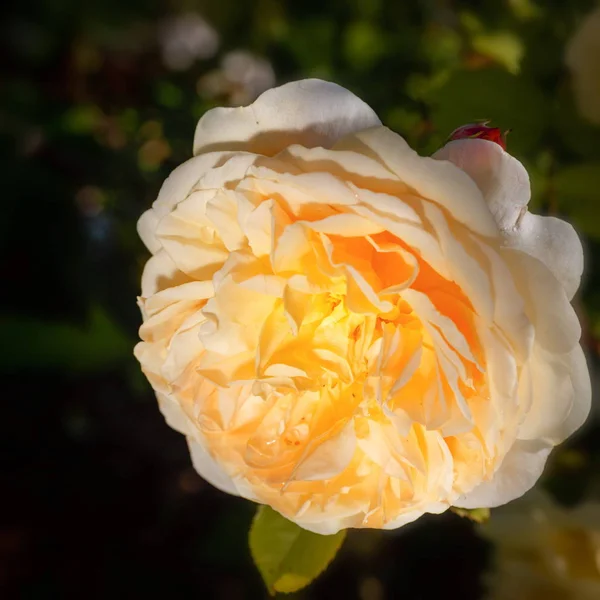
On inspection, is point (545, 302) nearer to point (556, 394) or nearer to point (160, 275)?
point (556, 394)

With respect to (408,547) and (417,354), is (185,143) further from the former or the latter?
(408,547)

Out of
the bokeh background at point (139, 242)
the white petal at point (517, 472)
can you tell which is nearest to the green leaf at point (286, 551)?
the white petal at point (517, 472)

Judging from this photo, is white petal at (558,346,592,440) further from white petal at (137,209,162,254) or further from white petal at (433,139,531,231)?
white petal at (137,209,162,254)

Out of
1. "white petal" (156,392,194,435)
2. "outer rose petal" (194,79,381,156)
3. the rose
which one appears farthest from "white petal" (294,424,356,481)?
the rose

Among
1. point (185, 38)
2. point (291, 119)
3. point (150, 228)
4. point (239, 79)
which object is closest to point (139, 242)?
point (239, 79)

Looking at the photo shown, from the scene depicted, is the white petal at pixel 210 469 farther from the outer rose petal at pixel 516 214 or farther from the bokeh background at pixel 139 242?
the outer rose petal at pixel 516 214

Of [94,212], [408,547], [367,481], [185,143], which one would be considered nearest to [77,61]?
[94,212]

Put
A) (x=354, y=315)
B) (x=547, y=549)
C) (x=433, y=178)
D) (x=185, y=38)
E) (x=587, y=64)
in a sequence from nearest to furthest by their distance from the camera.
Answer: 1. (x=433, y=178)
2. (x=354, y=315)
3. (x=587, y=64)
4. (x=547, y=549)
5. (x=185, y=38)
